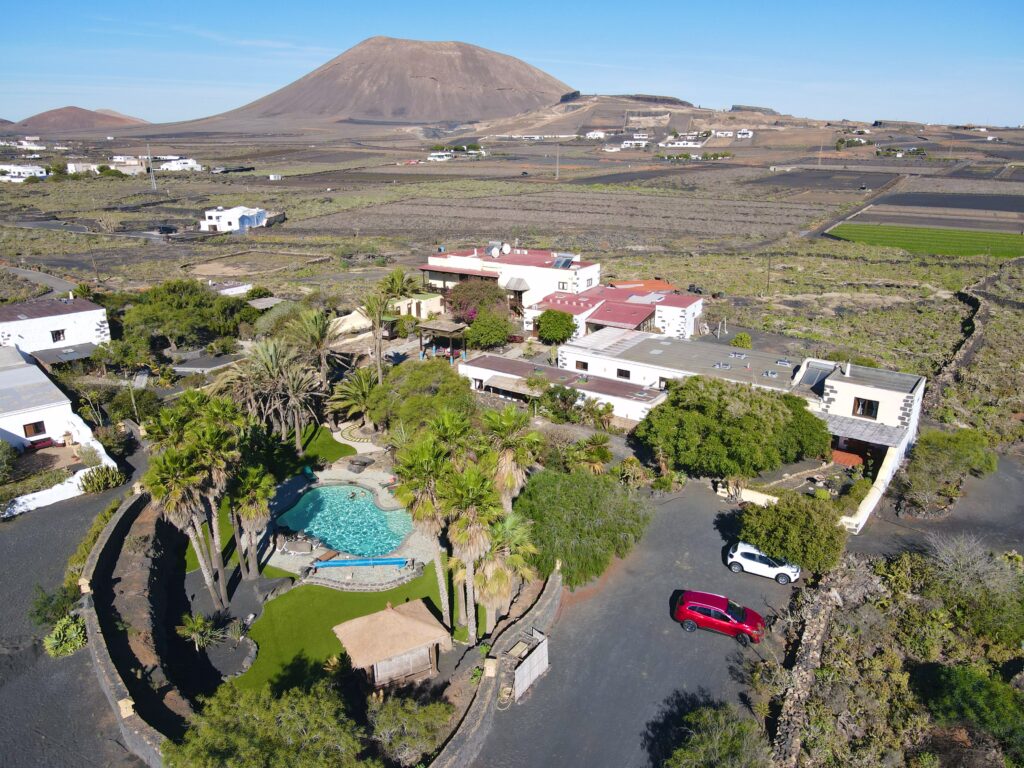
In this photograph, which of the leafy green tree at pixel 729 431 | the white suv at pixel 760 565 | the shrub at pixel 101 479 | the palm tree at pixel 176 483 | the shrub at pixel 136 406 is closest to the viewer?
the palm tree at pixel 176 483

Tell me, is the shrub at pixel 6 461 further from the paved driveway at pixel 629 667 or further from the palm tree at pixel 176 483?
the paved driveway at pixel 629 667

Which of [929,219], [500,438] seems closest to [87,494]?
[500,438]

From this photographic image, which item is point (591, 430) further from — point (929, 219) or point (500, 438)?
point (929, 219)

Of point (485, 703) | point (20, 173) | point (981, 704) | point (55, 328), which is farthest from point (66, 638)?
point (20, 173)

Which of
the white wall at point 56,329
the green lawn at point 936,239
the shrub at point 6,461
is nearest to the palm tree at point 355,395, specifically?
the shrub at point 6,461

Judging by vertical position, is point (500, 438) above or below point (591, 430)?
above

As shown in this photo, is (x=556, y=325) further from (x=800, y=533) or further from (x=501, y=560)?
(x=501, y=560)

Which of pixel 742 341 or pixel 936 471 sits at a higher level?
pixel 936 471
